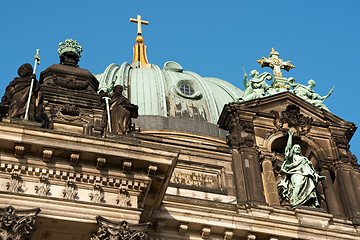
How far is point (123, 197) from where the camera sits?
18.8m

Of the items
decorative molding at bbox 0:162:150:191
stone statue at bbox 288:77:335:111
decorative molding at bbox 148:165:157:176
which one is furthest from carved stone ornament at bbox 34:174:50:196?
stone statue at bbox 288:77:335:111

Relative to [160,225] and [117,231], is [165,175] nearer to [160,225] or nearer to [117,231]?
[160,225]

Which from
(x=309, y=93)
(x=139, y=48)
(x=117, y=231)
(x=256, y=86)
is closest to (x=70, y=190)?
(x=117, y=231)

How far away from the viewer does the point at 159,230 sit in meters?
20.4

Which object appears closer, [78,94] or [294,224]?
[294,224]

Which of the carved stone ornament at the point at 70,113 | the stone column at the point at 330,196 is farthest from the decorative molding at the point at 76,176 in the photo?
the stone column at the point at 330,196

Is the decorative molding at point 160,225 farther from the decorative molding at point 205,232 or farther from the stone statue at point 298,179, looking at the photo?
the stone statue at point 298,179

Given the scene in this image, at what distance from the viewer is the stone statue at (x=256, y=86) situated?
27688 millimetres

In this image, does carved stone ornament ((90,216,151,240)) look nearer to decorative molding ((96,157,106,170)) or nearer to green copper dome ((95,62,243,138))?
decorative molding ((96,157,106,170))

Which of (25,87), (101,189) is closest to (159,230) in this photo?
(101,189)

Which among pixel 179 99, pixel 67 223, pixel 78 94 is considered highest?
pixel 179 99

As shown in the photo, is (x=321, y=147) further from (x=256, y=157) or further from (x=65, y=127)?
(x=65, y=127)

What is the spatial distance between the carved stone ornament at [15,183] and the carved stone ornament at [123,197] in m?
2.56

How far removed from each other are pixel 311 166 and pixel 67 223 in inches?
382
